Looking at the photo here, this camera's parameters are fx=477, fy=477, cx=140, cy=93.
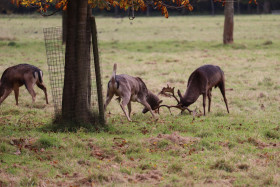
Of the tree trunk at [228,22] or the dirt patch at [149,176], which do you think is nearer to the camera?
Result: the dirt patch at [149,176]

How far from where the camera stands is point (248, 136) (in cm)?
825

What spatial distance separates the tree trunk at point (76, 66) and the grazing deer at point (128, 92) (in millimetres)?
791

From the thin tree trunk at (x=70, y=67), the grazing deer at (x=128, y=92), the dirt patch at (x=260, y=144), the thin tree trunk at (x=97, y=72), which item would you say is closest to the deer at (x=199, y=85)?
the grazing deer at (x=128, y=92)

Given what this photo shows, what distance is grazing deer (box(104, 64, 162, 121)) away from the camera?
31.7 ft

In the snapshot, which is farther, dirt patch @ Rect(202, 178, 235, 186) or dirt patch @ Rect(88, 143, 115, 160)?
dirt patch @ Rect(88, 143, 115, 160)

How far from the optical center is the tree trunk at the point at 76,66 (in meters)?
8.46

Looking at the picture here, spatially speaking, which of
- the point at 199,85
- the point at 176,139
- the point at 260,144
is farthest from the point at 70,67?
the point at 260,144

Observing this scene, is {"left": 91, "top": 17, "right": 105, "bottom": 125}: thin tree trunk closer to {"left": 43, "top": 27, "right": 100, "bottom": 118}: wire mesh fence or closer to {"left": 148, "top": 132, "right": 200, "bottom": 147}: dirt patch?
{"left": 43, "top": 27, "right": 100, "bottom": 118}: wire mesh fence

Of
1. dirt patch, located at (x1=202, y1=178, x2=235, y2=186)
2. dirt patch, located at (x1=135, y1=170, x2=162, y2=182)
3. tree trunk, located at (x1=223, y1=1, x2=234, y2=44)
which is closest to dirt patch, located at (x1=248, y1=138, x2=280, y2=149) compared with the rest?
dirt patch, located at (x1=202, y1=178, x2=235, y2=186)

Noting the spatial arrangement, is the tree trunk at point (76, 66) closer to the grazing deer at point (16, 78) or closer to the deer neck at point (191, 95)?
the deer neck at point (191, 95)

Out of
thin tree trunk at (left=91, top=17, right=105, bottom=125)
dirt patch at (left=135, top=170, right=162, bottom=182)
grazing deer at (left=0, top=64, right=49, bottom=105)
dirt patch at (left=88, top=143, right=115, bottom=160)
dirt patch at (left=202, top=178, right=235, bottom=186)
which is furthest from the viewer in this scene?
grazing deer at (left=0, top=64, right=49, bottom=105)

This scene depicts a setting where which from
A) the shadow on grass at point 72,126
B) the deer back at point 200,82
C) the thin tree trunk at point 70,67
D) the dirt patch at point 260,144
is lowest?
the dirt patch at point 260,144

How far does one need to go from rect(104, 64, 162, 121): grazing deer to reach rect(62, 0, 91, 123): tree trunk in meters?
0.79

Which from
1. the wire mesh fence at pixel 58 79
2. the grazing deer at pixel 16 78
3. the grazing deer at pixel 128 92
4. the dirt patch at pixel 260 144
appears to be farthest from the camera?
the grazing deer at pixel 16 78
